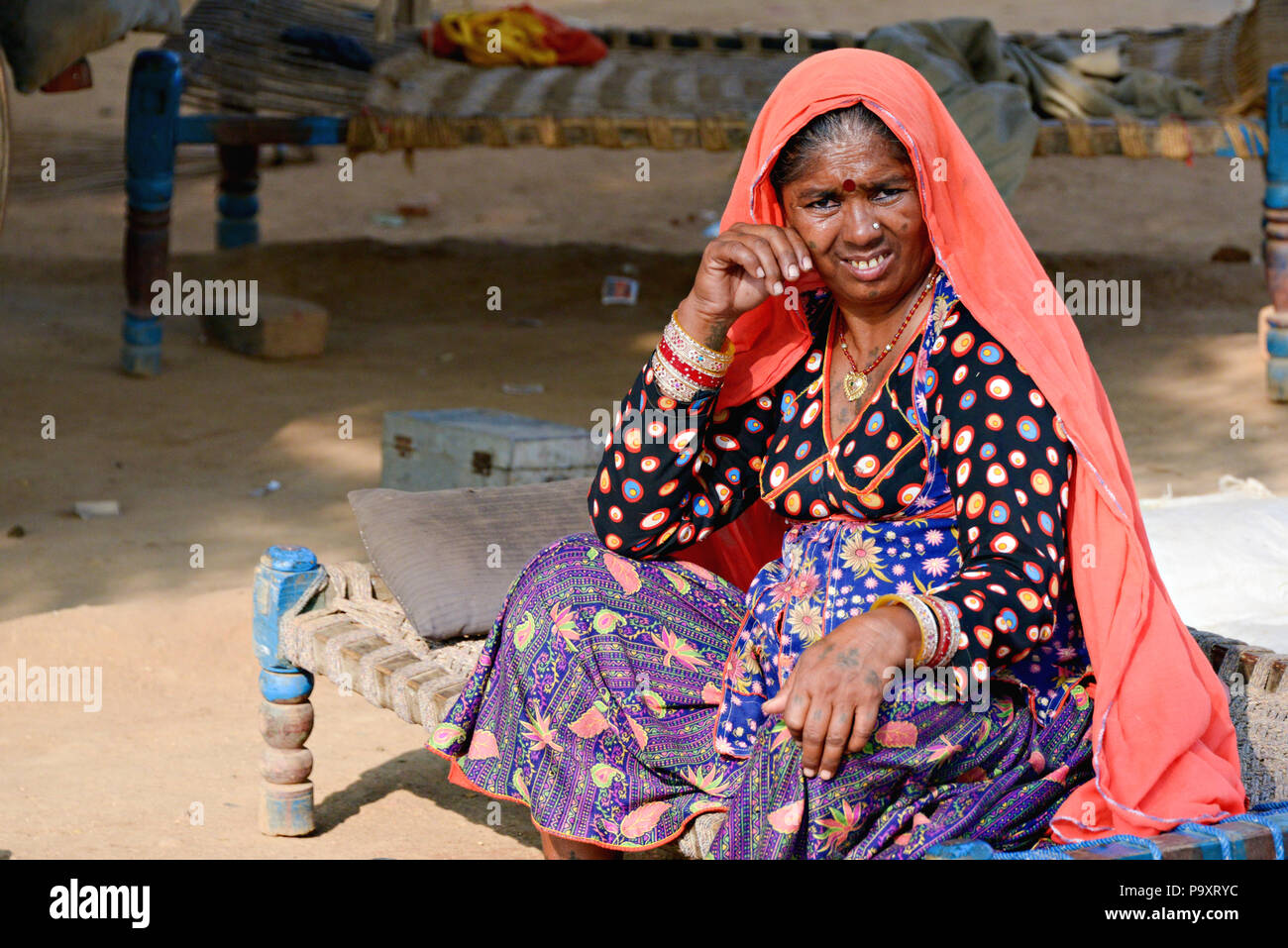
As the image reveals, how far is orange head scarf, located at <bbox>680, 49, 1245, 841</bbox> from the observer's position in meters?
2.08

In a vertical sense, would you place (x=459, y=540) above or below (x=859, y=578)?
below

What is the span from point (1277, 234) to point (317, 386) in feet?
14.2

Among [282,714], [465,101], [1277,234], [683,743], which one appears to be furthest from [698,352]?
[465,101]

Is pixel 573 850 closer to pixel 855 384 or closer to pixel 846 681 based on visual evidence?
pixel 846 681

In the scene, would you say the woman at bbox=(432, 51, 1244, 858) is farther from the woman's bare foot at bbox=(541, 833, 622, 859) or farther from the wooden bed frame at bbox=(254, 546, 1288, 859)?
the wooden bed frame at bbox=(254, 546, 1288, 859)

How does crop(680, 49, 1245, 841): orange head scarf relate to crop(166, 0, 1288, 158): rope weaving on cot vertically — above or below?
below

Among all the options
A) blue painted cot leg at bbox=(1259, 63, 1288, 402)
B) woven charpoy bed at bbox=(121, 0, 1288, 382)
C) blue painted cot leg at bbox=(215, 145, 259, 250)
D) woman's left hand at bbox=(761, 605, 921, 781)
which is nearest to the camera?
woman's left hand at bbox=(761, 605, 921, 781)

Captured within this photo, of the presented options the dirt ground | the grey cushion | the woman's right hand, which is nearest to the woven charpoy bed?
the dirt ground

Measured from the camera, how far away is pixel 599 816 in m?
2.25

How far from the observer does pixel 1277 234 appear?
6.48 m

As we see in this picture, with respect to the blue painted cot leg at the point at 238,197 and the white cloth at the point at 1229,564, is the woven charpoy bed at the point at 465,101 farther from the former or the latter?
the white cloth at the point at 1229,564

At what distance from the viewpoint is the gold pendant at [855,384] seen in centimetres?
237

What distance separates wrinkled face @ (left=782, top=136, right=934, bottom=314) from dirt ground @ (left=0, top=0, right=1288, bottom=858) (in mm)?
1419

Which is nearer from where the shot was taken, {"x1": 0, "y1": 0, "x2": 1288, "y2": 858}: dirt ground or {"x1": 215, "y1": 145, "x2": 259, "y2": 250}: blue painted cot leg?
{"x1": 0, "y1": 0, "x2": 1288, "y2": 858}: dirt ground
